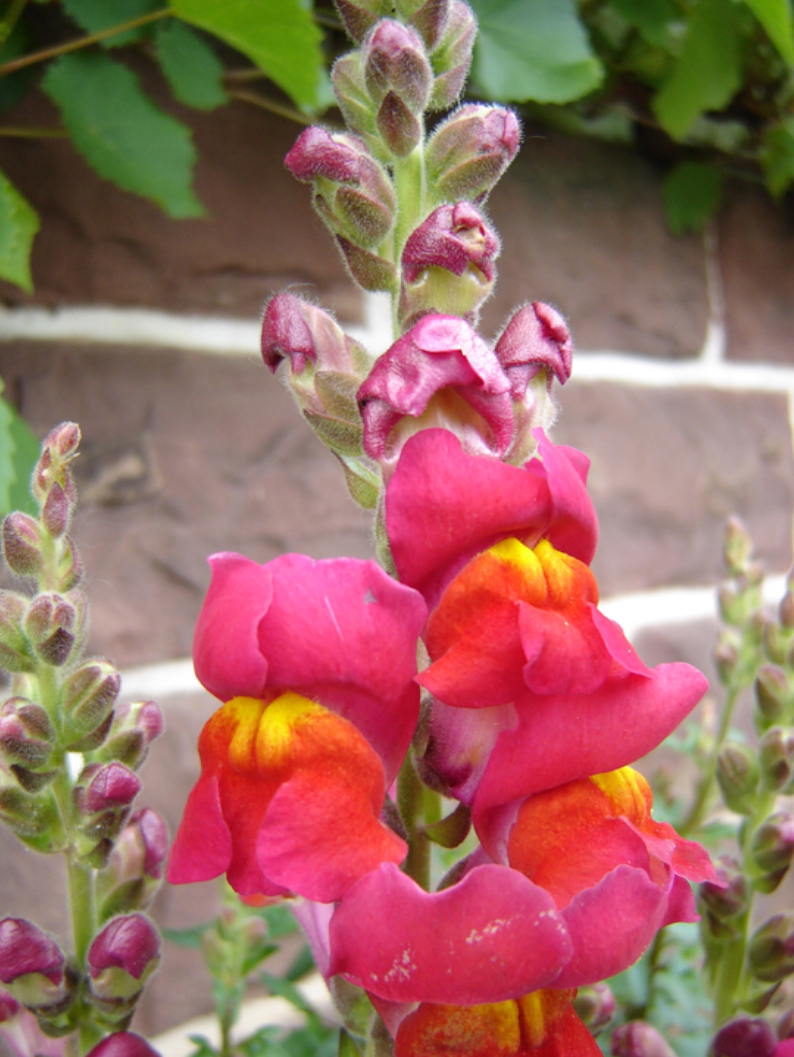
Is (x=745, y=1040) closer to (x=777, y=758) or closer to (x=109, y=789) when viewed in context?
(x=777, y=758)

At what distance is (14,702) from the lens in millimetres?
341

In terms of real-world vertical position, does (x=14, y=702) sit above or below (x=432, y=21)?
below

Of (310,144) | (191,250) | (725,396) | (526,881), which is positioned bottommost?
(725,396)

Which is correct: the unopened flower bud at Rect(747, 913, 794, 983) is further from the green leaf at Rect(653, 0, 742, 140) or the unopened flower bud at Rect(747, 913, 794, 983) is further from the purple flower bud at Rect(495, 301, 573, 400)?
the green leaf at Rect(653, 0, 742, 140)

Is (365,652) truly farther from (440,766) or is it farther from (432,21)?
(432,21)

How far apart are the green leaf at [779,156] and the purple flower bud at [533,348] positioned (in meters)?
0.77

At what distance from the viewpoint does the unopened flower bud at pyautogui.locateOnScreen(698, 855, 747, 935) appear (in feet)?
1.54

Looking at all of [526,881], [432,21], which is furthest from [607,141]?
[526,881]

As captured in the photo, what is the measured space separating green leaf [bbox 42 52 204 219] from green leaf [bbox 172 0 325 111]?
71 millimetres

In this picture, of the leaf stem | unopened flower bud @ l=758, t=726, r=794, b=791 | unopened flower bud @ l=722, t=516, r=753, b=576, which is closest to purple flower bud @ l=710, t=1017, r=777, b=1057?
unopened flower bud @ l=758, t=726, r=794, b=791

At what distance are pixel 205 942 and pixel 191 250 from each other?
0.51m

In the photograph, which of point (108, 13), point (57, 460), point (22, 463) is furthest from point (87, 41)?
point (57, 460)

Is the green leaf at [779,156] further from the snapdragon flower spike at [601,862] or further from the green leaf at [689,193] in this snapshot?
the snapdragon flower spike at [601,862]

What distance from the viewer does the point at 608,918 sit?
250 mm
